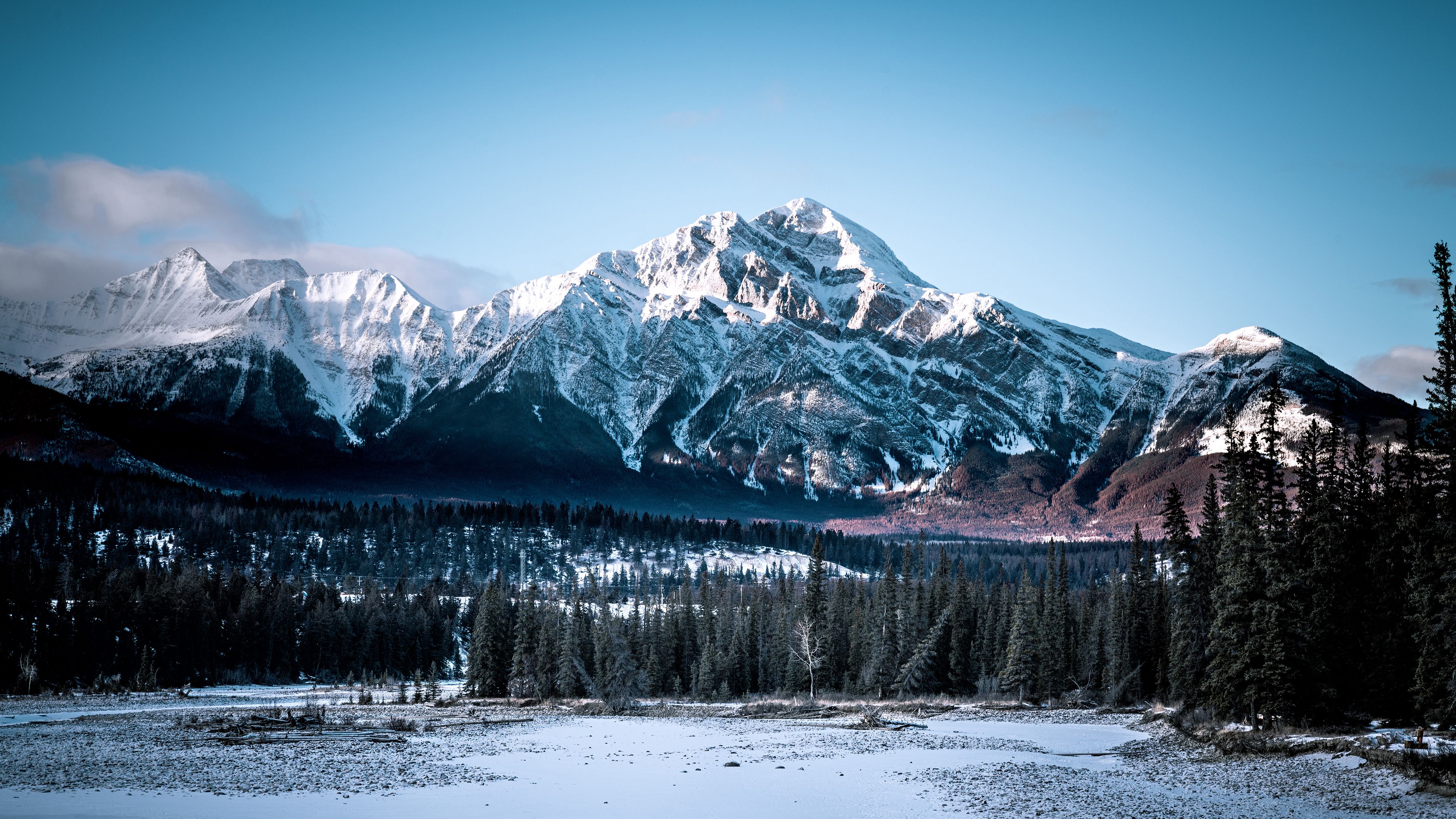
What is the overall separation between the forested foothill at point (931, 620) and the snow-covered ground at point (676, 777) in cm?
789

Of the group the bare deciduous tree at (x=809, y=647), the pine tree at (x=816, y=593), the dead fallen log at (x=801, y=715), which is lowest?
the dead fallen log at (x=801, y=715)

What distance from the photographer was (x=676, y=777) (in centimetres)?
4256

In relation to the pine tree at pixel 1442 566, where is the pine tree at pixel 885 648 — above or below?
below

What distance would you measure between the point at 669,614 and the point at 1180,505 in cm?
4960

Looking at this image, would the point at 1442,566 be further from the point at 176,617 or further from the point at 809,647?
the point at 176,617

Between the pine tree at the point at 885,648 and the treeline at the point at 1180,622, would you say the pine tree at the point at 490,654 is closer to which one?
the treeline at the point at 1180,622

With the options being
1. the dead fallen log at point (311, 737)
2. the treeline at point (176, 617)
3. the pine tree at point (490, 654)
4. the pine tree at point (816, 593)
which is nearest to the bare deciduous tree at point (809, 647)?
the pine tree at point (816, 593)

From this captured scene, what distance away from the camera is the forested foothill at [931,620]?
49.4 metres

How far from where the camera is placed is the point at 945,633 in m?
98.3

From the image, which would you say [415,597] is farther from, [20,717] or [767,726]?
[767,726]

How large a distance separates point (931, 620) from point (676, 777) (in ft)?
206

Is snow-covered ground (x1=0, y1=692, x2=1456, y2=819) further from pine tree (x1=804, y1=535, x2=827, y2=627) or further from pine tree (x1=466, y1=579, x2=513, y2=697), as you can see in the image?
pine tree (x1=804, y1=535, x2=827, y2=627)

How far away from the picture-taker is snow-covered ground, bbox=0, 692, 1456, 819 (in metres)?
34.5

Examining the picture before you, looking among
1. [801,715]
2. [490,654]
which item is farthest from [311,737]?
[490,654]
